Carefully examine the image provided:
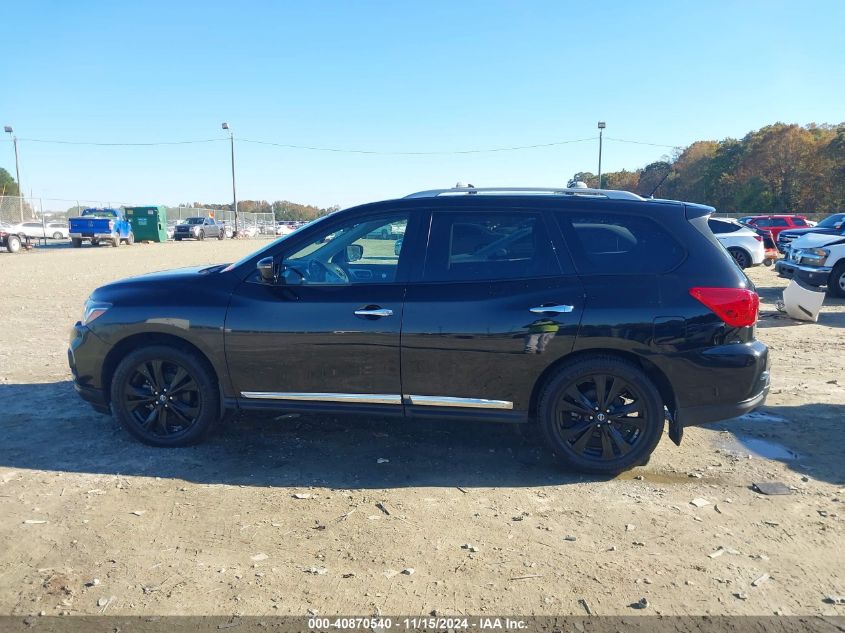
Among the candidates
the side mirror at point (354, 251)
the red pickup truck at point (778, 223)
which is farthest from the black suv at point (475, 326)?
the red pickup truck at point (778, 223)

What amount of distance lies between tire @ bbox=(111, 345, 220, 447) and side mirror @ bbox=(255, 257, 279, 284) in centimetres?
83

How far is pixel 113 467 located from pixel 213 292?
142 centimetres

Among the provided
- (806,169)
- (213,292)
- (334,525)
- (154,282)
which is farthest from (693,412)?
(806,169)

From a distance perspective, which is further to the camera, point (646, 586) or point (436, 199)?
point (436, 199)

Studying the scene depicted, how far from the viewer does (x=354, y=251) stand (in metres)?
4.65

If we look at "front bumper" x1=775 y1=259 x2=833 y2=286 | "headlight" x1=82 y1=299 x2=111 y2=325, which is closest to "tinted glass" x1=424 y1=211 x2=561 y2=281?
"headlight" x1=82 y1=299 x2=111 y2=325

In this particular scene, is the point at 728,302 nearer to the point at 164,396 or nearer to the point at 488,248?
the point at 488,248

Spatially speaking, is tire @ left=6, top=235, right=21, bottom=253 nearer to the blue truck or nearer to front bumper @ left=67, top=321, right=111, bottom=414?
the blue truck

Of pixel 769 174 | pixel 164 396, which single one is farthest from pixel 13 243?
pixel 769 174

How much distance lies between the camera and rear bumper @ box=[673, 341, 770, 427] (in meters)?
4.05

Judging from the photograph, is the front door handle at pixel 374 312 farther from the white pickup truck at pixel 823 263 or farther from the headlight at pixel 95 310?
the white pickup truck at pixel 823 263

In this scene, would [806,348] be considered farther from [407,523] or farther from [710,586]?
[407,523]

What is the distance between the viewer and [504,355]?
4.15 m

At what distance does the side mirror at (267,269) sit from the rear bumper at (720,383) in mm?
2858
